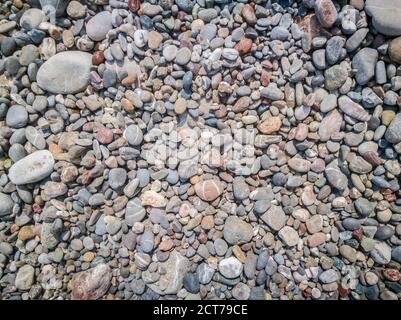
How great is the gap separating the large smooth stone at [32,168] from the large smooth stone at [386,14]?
182 cm

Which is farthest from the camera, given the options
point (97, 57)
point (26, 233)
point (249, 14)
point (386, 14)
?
point (26, 233)

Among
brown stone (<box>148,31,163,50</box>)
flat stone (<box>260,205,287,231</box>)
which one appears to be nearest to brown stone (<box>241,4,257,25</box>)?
brown stone (<box>148,31,163,50</box>)

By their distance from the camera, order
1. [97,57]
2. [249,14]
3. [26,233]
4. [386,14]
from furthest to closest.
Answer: [26,233]
[97,57]
[249,14]
[386,14]

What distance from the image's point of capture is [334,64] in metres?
1.62

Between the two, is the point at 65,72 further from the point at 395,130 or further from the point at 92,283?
the point at 395,130

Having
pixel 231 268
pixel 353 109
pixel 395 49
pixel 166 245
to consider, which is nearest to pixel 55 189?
pixel 166 245

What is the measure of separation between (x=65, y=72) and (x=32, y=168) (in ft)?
1.85

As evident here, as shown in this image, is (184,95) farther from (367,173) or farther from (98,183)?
(367,173)

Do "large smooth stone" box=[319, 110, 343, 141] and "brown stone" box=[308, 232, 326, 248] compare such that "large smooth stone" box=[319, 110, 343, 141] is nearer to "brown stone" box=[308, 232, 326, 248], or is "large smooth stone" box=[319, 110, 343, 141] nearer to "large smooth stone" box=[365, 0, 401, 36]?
"large smooth stone" box=[365, 0, 401, 36]

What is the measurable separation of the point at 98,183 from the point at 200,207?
0.59m

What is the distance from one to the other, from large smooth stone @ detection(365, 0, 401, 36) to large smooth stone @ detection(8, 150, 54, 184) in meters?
1.82

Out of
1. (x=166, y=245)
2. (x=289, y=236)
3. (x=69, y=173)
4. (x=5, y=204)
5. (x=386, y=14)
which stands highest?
(x=386, y=14)

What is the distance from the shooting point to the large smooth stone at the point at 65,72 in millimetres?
1702

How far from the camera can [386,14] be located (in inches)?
58.1
